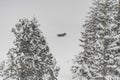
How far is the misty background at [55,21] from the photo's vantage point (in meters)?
64.9

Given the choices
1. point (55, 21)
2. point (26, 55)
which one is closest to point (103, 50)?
point (26, 55)

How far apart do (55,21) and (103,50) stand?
207 ft

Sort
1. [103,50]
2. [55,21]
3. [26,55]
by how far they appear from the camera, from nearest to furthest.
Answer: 1. [103,50]
2. [26,55]
3. [55,21]

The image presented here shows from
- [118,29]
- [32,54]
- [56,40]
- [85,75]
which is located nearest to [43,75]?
[32,54]

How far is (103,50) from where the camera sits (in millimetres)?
20453

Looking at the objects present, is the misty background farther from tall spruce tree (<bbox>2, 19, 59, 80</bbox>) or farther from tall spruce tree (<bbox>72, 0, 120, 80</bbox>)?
tall spruce tree (<bbox>72, 0, 120, 80</bbox>)

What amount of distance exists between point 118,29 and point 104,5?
216 cm

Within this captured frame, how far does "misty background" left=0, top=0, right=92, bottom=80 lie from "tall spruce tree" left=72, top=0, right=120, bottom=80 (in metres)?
28.4

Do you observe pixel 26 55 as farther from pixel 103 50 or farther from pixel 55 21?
pixel 55 21

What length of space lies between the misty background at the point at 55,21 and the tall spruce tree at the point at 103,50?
28.4m

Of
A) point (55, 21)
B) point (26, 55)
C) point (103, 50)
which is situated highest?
point (55, 21)

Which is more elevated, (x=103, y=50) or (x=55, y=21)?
(x=55, y=21)

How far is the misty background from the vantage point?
64.9m

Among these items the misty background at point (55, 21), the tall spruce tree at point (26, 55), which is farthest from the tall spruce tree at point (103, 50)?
the misty background at point (55, 21)
